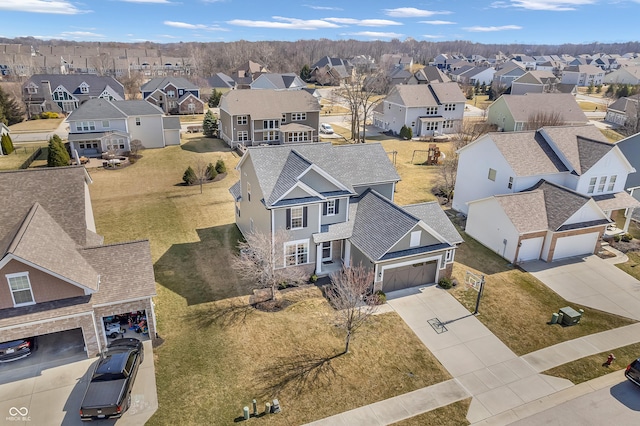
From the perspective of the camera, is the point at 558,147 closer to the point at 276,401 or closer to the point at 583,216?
the point at 583,216

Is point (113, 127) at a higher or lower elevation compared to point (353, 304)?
higher

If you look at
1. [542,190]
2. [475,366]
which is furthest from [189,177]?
[475,366]

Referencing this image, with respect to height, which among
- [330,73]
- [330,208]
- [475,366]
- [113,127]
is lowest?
[475,366]

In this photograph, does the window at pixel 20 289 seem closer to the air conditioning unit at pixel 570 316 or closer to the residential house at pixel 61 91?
the air conditioning unit at pixel 570 316

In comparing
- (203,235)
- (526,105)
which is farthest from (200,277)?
(526,105)

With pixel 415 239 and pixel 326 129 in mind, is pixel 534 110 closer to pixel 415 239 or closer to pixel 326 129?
pixel 326 129

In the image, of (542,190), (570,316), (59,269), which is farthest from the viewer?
(542,190)

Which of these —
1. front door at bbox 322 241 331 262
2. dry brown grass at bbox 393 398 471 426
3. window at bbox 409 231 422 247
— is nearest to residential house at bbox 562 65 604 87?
window at bbox 409 231 422 247
